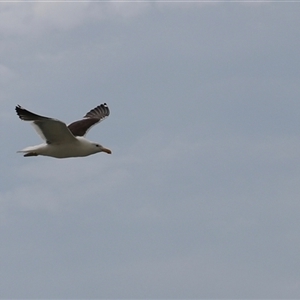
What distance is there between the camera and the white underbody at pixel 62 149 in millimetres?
23438

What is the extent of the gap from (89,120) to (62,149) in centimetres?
479

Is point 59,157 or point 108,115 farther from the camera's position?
point 108,115

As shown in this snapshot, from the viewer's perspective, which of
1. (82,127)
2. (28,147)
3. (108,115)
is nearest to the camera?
(28,147)

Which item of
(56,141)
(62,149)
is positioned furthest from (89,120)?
(56,141)

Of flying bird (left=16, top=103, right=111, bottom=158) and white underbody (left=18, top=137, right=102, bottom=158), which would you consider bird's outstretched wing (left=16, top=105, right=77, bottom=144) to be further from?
white underbody (left=18, top=137, right=102, bottom=158)

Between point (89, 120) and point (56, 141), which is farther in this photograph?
point (89, 120)

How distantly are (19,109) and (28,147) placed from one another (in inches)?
71.4

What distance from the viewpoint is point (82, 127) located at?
27.1 metres

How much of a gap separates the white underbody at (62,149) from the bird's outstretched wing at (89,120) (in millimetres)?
2376

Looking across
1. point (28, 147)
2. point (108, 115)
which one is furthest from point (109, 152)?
point (108, 115)

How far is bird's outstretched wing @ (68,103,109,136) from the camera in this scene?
26.8 metres

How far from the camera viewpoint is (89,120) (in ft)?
92.3

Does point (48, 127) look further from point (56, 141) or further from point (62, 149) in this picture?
point (62, 149)

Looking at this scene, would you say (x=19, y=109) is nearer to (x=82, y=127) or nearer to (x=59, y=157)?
(x=59, y=157)
